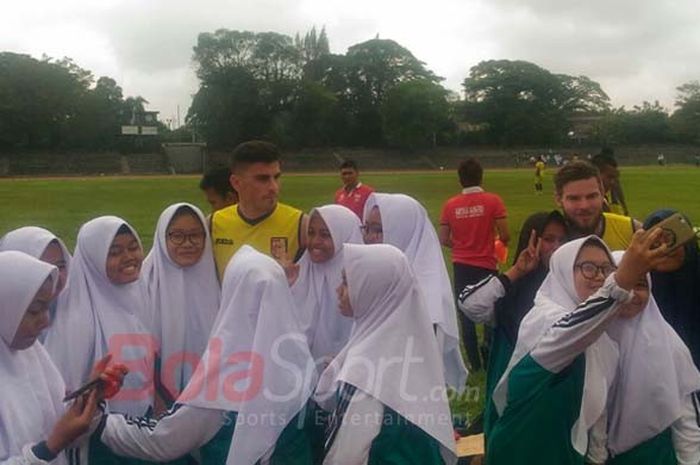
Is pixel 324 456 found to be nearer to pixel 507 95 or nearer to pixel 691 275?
pixel 691 275

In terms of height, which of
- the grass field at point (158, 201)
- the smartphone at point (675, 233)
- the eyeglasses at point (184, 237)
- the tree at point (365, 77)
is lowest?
the grass field at point (158, 201)

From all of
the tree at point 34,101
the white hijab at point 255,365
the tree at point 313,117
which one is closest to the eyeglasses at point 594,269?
the white hijab at point 255,365

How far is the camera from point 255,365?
3143mm

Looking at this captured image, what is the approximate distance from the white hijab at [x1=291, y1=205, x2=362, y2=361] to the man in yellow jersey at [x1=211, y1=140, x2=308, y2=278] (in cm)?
15

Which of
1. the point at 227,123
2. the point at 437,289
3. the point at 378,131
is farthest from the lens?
the point at 378,131

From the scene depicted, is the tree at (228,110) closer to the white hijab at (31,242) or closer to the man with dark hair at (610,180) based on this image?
the man with dark hair at (610,180)

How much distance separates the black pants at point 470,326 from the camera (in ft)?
24.6

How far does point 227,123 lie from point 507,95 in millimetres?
34855

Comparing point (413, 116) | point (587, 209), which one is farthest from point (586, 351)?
point (413, 116)

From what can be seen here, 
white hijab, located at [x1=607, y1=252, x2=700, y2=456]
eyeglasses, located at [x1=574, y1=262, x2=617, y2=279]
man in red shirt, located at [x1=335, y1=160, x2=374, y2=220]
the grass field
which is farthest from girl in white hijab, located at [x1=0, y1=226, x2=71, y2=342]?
the grass field

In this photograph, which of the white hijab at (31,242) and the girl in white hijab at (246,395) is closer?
the girl in white hijab at (246,395)

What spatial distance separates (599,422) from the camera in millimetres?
3318

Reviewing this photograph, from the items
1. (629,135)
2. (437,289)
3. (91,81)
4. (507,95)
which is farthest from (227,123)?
(437,289)

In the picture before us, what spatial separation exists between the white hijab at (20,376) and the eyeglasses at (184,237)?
124 centimetres
